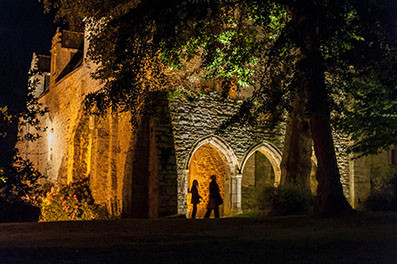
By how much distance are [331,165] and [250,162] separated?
9.17 metres

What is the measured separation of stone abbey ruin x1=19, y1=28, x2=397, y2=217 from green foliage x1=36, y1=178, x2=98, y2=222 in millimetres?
441

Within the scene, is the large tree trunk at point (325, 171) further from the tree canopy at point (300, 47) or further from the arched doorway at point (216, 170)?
the arched doorway at point (216, 170)

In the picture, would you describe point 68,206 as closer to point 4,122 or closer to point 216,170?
point 4,122

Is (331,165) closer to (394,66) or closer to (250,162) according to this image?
(394,66)

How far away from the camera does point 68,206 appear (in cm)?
1482

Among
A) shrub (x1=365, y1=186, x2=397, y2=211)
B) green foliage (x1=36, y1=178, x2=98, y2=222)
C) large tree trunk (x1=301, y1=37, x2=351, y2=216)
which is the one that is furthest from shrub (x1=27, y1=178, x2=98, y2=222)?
shrub (x1=365, y1=186, x2=397, y2=211)

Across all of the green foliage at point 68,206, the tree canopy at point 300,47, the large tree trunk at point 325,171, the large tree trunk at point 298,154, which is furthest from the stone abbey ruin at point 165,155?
the large tree trunk at point 325,171

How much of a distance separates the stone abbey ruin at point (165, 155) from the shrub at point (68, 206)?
44cm

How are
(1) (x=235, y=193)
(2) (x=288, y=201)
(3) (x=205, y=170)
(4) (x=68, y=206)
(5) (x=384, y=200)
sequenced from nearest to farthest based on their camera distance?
1. (2) (x=288, y=201)
2. (5) (x=384, y=200)
3. (4) (x=68, y=206)
4. (1) (x=235, y=193)
5. (3) (x=205, y=170)

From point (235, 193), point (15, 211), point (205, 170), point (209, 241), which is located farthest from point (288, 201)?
point (15, 211)

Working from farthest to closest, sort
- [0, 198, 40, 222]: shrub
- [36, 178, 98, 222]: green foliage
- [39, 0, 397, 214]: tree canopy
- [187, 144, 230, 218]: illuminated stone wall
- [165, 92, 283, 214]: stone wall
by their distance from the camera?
1. [187, 144, 230, 218]: illuminated stone wall
2. [36, 178, 98, 222]: green foliage
3. [165, 92, 283, 214]: stone wall
4. [0, 198, 40, 222]: shrub
5. [39, 0, 397, 214]: tree canopy

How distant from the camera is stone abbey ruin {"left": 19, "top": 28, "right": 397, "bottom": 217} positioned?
1269 centimetres

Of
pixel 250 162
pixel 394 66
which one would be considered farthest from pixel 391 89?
pixel 250 162

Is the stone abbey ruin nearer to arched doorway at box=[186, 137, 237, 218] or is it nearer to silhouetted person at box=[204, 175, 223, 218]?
arched doorway at box=[186, 137, 237, 218]
